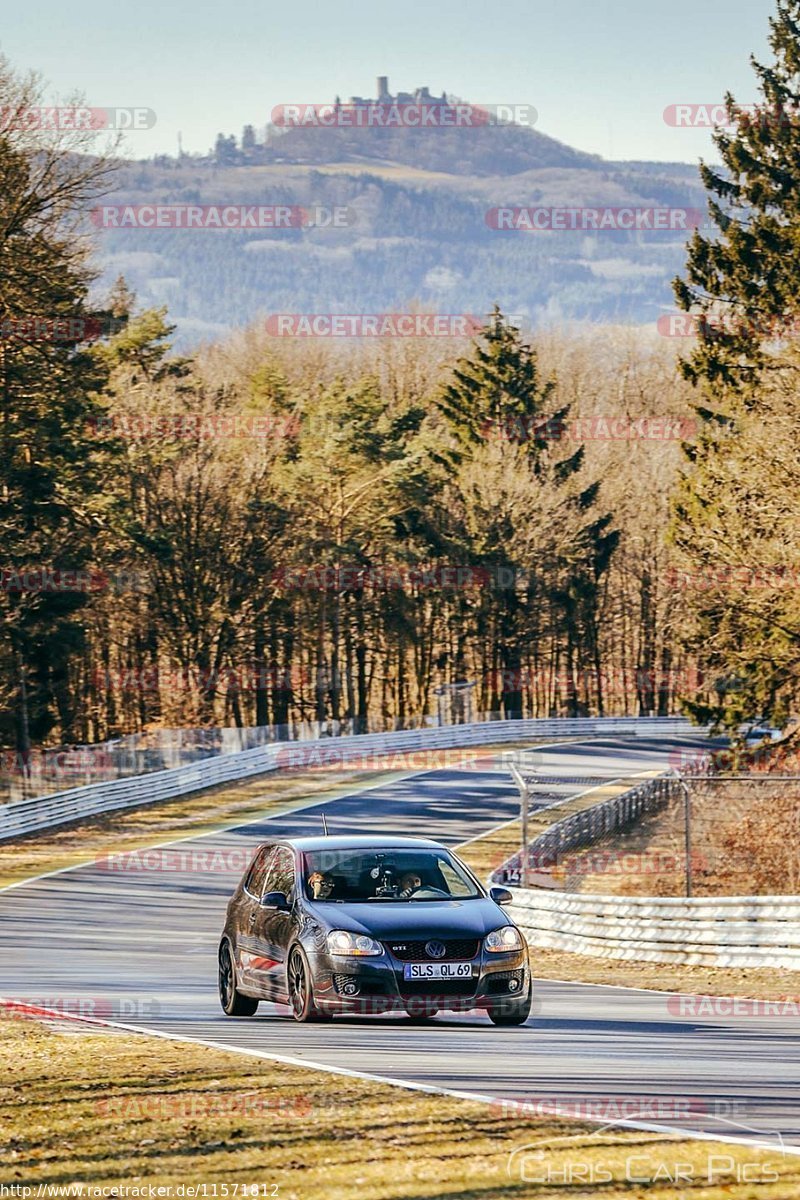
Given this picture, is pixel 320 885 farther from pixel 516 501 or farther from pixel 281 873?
pixel 516 501

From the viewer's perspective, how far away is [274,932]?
14336mm

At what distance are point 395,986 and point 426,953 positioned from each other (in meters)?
0.34

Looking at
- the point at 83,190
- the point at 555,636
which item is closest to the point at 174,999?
the point at 83,190

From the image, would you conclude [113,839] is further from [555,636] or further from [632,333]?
[632,333]

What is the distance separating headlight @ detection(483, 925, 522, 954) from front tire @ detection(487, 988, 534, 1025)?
445mm

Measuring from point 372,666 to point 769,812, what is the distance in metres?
49.9

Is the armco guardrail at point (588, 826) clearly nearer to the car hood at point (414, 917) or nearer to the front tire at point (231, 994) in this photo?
the front tire at point (231, 994)

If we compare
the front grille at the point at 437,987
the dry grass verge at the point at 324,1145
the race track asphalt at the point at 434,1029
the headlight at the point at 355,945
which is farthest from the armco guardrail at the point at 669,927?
the dry grass verge at the point at 324,1145

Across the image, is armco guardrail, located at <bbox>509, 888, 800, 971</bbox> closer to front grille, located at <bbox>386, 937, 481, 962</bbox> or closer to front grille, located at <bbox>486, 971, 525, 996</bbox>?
front grille, located at <bbox>486, 971, 525, 996</bbox>

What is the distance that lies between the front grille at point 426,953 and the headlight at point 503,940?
165mm

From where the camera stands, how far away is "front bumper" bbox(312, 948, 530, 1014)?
13273 mm

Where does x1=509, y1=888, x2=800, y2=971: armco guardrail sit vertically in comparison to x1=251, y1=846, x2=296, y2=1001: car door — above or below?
below

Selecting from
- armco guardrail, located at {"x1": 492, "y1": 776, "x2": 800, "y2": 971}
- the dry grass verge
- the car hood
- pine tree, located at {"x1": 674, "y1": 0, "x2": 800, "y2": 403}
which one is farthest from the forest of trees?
the dry grass verge

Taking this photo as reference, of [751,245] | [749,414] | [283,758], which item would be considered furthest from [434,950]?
[283,758]
